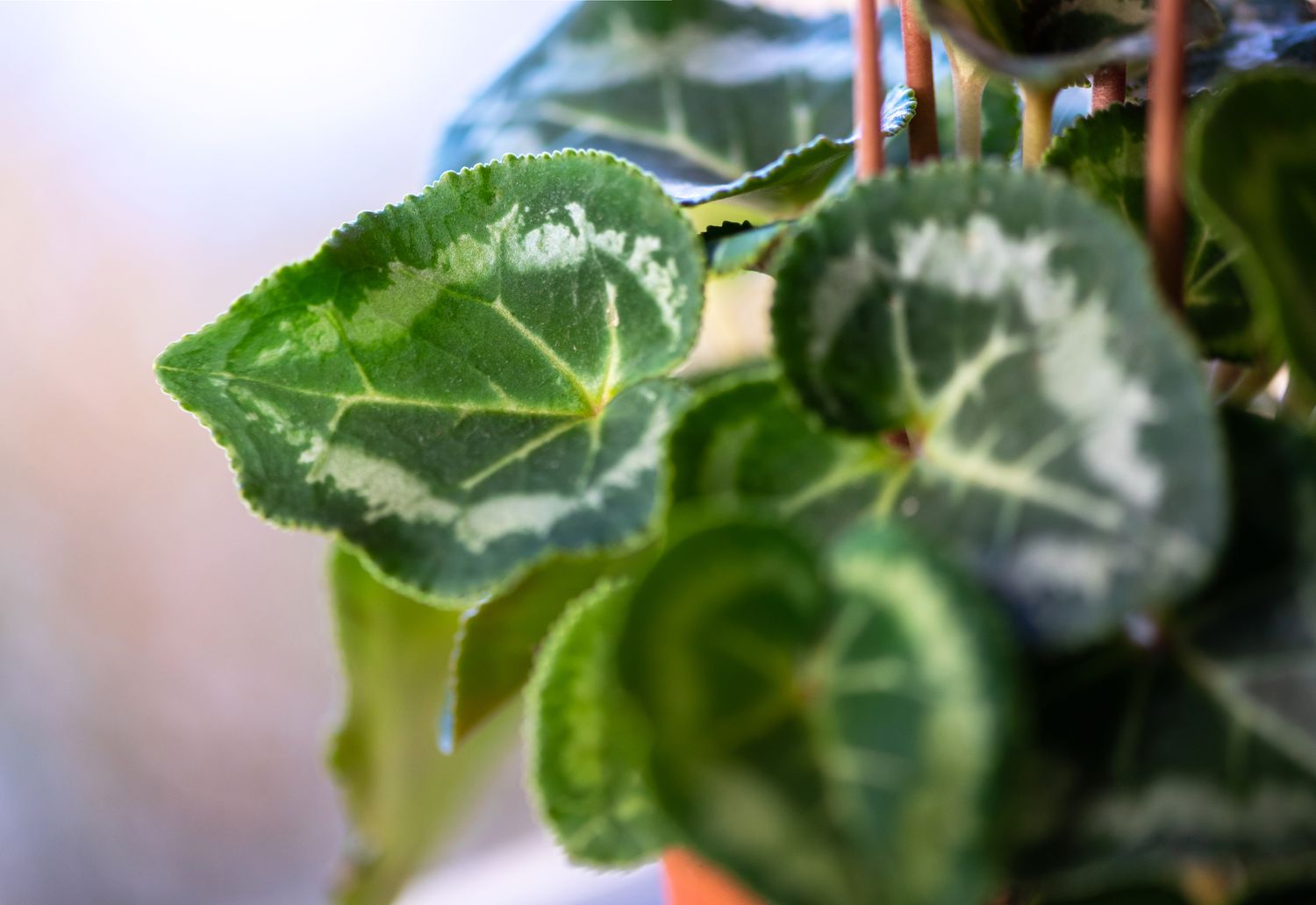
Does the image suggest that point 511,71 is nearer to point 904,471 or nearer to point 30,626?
point 904,471

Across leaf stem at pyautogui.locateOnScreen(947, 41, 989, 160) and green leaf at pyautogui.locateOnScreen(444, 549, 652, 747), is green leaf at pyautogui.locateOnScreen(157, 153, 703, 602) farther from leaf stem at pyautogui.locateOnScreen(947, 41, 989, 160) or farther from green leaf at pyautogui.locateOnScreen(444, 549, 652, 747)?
leaf stem at pyautogui.locateOnScreen(947, 41, 989, 160)

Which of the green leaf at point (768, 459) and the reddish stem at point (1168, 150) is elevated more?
the reddish stem at point (1168, 150)

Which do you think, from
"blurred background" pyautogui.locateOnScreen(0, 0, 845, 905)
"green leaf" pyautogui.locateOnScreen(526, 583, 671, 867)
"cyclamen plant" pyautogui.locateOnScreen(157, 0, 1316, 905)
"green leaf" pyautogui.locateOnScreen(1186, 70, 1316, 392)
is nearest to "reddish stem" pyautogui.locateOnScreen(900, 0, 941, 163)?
"cyclamen plant" pyautogui.locateOnScreen(157, 0, 1316, 905)

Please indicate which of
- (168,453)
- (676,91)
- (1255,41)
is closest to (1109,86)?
(1255,41)

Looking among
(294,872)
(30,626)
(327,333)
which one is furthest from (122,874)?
(327,333)

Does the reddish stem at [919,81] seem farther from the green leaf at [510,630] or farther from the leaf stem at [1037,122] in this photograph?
the green leaf at [510,630]

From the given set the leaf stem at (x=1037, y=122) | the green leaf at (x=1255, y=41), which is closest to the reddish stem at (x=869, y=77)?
the leaf stem at (x=1037, y=122)
